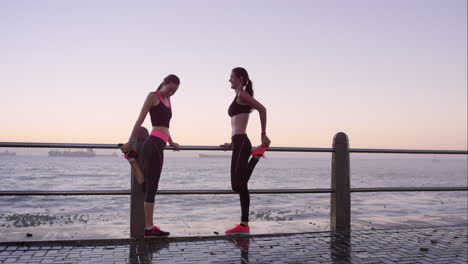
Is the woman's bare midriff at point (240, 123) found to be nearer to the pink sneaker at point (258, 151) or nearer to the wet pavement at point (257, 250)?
the pink sneaker at point (258, 151)

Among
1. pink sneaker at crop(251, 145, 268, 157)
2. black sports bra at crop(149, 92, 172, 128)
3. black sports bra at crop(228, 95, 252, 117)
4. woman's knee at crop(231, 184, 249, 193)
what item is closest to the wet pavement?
woman's knee at crop(231, 184, 249, 193)

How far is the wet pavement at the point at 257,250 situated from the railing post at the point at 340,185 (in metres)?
0.61

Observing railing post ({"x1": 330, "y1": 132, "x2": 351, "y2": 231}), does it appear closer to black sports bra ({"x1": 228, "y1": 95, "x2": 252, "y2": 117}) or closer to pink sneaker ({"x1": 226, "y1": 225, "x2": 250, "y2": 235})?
pink sneaker ({"x1": 226, "y1": 225, "x2": 250, "y2": 235})

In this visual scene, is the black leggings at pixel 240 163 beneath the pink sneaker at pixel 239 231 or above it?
above

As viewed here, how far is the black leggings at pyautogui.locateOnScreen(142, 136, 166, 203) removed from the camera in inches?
203

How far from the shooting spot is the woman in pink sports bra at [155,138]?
5078 mm

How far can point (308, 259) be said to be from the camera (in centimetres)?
442

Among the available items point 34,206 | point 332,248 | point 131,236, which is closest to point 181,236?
point 131,236

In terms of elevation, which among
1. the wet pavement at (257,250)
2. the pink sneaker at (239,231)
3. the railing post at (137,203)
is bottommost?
the wet pavement at (257,250)

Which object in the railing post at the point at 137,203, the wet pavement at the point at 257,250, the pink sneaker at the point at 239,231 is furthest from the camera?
the pink sneaker at the point at 239,231

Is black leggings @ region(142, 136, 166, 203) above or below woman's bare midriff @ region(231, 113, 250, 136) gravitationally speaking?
below

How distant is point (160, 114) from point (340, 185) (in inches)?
115

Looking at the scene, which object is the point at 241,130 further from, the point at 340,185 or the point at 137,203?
the point at 340,185

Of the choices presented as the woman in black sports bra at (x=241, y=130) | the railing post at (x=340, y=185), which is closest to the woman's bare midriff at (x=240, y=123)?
the woman in black sports bra at (x=241, y=130)
